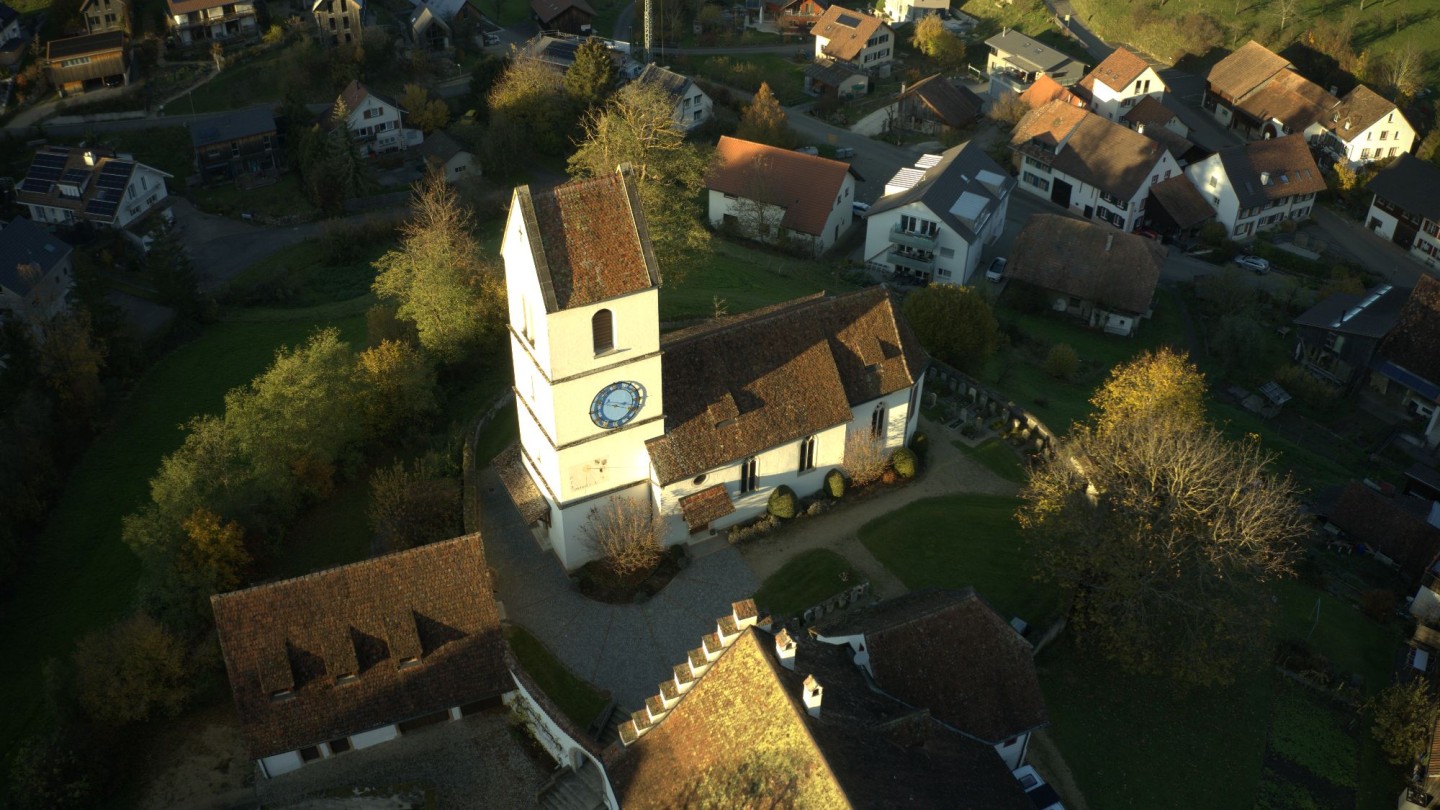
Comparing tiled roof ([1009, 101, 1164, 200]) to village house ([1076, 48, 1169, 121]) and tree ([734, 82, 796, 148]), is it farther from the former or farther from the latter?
tree ([734, 82, 796, 148])

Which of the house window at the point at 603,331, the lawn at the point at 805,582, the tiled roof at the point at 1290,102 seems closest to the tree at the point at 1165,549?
the lawn at the point at 805,582

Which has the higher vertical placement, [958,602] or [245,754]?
[958,602]

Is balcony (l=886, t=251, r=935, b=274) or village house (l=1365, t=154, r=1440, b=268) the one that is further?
village house (l=1365, t=154, r=1440, b=268)

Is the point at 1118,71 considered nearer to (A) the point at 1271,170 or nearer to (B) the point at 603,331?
(A) the point at 1271,170

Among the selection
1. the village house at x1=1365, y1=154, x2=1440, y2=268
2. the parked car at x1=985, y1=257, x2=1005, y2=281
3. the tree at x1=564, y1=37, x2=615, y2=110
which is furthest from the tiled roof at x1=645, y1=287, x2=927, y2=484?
the village house at x1=1365, y1=154, x2=1440, y2=268

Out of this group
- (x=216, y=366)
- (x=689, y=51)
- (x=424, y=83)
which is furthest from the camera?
(x=689, y=51)

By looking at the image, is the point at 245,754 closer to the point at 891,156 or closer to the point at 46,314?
the point at 46,314

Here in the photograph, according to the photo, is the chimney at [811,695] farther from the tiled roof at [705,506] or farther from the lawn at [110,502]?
the lawn at [110,502]

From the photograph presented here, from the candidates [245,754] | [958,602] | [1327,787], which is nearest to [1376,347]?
[1327,787]

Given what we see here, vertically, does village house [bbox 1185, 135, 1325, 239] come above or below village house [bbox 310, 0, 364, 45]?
below
